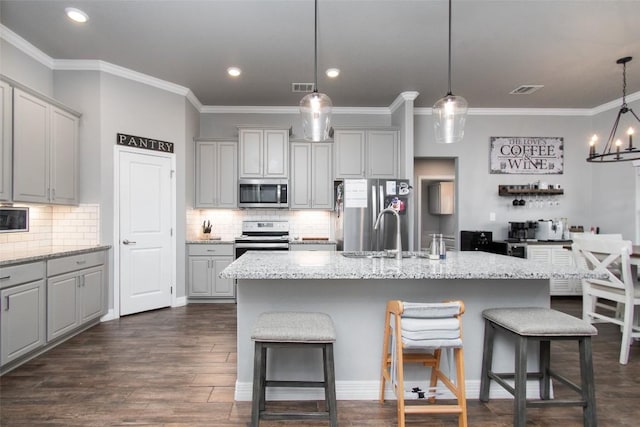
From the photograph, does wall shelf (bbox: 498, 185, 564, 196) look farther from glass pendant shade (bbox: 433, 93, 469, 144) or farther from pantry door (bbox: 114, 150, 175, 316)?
pantry door (bbox: 114, 150, 175, 316)

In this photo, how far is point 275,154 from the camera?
16.9ft

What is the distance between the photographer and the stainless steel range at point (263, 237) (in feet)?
16.2

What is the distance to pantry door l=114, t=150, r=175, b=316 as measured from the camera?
4156mm

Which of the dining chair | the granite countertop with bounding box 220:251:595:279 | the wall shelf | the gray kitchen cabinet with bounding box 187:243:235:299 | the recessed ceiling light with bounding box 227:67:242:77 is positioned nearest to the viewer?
the granite countertop with bounding box 220:251:595:279

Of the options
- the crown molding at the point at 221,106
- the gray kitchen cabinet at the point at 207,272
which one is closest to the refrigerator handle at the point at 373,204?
the crown molding at the point at 221,106

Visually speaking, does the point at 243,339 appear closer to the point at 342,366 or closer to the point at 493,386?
the point at 342,366

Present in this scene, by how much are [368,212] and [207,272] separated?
233cm

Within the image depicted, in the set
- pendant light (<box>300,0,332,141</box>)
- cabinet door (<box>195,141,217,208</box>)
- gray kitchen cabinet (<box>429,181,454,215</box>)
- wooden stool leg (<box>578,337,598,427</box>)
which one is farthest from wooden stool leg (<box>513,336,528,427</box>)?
gray kitchen cabinet (<box>429,181,454,215</box>)

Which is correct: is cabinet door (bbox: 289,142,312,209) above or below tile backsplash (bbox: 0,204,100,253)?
above

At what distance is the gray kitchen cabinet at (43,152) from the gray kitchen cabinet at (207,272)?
156cm

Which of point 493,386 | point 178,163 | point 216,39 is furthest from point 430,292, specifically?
point 178,163

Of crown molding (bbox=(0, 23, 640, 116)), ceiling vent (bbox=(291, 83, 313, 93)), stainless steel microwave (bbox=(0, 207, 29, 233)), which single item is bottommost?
stainless steel microwave (bbox=(0, 207, 29, 233))

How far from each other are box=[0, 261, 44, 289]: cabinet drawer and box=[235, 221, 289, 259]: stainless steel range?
2313 millimetres

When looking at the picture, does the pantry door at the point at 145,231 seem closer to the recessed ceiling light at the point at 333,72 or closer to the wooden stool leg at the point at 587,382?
the recessed ceiling light at the point at 333,72
